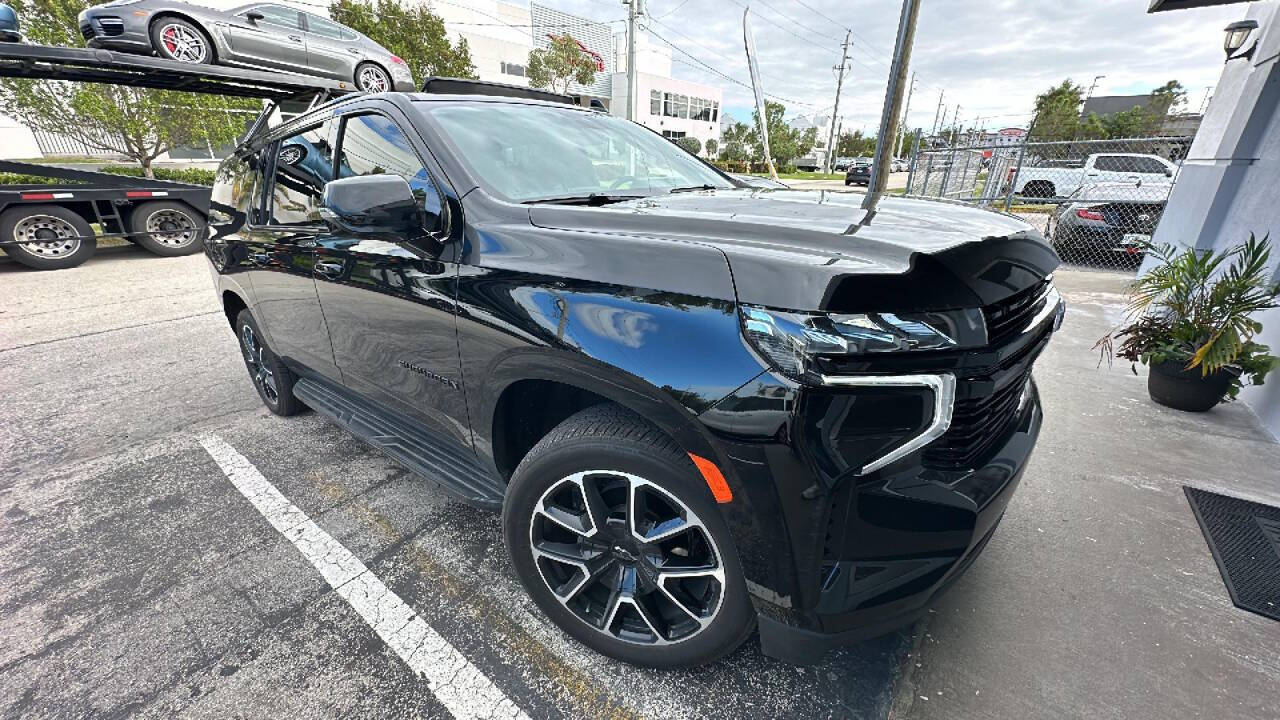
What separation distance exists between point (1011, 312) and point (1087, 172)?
15.6 m

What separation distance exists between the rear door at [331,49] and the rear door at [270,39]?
13 centimetres

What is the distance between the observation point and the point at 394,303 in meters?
2.14

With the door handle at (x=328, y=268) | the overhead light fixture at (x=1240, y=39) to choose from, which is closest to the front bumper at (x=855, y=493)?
the door handle at (x=328, y=268)

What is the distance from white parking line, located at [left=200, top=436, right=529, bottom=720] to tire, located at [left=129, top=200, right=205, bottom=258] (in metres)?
8.66

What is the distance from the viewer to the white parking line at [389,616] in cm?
166

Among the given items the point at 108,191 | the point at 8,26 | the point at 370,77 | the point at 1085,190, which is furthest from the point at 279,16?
the point at 1085,190

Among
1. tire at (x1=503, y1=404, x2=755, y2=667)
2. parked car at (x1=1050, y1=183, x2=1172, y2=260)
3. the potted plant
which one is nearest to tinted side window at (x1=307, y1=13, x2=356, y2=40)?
tire at (x1=503, y1=404, x2=755, y2=667)

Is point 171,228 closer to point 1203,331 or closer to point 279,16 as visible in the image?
point 279,16

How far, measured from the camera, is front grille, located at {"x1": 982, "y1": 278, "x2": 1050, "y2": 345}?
134cm

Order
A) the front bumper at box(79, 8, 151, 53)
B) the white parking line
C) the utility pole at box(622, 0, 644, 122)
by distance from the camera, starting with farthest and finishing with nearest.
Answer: the utility pole at box(622, 0, 644, 122)
the front bumper at box(79, 8, 151, 53)
the white parking line

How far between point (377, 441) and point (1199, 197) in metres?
7.65

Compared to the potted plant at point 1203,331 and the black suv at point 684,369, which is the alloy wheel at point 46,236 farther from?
the potted plant at point 1203,331

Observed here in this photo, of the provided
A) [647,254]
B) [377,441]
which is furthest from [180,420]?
[647,254]

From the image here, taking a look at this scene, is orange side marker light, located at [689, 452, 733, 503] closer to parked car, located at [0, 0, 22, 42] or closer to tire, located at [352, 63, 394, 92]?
parked car, located at [0, 0, 22, 42]
